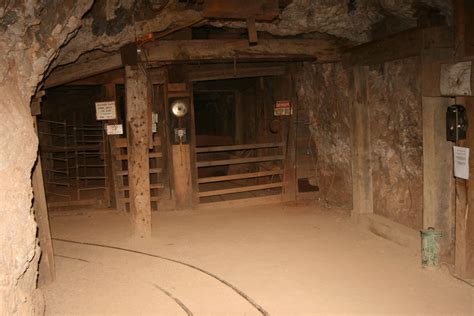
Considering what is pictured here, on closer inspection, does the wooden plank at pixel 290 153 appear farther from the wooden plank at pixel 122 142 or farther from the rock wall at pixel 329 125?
the wooden plank at pixel 122 142

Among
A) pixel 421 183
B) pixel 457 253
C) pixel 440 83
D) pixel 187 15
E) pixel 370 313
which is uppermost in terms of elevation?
pixel 187 15

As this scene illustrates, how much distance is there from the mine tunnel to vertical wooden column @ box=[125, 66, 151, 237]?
2 centimetres

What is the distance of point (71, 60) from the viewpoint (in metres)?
6.04

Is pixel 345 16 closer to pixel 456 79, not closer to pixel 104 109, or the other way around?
pixel 456 79

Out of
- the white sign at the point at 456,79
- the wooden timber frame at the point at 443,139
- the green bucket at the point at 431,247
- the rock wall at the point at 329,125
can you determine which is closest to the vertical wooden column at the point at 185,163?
the rock wall at the point at 329,125

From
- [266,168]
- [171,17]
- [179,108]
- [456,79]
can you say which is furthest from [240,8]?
[266,168]

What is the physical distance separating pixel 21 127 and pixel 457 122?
397 centimetres

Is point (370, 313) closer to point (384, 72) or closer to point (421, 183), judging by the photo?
point (421, 183)

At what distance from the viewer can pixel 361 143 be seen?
6820 mm

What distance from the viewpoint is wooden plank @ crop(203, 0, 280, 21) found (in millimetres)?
5445

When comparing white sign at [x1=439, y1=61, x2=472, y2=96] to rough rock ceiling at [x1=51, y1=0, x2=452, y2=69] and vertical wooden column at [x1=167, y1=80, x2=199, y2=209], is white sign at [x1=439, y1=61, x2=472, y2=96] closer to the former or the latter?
rough rock ceiling at [x1=51, y1=0, x2=452, y2=69]

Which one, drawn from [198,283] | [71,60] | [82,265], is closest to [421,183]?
[198,283]

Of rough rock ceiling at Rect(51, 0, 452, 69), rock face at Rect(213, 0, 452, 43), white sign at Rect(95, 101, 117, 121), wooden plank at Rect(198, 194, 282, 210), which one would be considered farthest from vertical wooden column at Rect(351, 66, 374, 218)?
white sign at Rect(95, 101, 117, 121)

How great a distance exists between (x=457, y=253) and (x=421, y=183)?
4.02 feet
